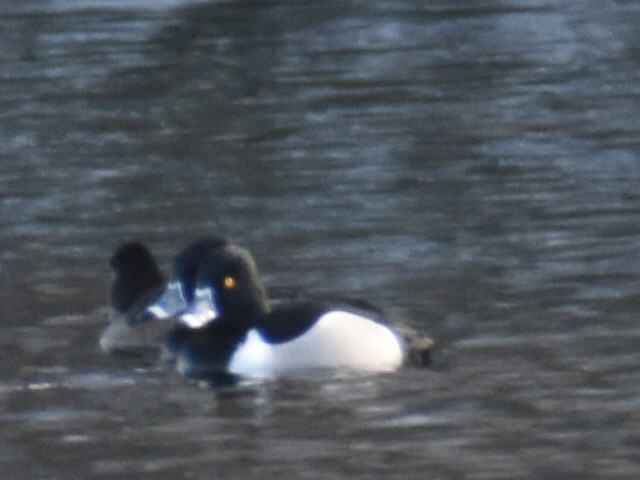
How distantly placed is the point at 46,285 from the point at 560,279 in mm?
2992

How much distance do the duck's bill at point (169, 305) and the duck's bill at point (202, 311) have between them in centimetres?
35

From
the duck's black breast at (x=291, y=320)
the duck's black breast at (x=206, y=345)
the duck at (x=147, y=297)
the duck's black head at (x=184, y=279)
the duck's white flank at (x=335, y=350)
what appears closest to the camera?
the duck's white flank at (x=335, y=350)

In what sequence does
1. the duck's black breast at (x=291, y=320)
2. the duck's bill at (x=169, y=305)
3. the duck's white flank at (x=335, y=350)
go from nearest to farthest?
the duck's white flank at (x=335, y=350), the duck's black breast at (x=291, y=320), the duck's bill at (x=169, y=305)

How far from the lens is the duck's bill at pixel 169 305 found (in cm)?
1324

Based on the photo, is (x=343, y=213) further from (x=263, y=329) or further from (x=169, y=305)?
(x=263, y=329)

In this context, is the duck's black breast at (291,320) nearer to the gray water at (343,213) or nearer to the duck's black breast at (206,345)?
the duck's black breast at (206,345)

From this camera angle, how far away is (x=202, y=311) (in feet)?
41.9

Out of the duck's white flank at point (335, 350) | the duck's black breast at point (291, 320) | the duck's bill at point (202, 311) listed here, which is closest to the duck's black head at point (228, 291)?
the duck's bill at point (202, 311)

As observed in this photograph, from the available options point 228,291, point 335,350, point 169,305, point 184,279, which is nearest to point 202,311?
point 228,291

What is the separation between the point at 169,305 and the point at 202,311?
633 millimetres

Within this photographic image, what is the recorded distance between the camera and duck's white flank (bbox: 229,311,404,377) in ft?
39.3

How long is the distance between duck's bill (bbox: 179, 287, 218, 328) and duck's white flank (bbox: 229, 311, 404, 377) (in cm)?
54

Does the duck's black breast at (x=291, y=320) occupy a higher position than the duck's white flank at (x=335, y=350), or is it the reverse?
the duck's black breast at (x=291, y=320)

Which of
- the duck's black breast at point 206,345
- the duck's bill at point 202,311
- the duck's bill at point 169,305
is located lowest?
the duck's black breast at point 206,345
